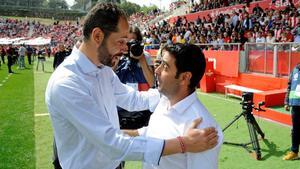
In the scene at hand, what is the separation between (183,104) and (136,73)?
2251 millimetres

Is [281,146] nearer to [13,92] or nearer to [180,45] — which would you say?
[180,45]

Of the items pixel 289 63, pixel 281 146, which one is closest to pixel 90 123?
pixel 281 146

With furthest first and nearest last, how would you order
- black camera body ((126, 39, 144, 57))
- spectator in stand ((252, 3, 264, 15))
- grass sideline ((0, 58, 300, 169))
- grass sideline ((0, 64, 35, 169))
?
spectator in stand ((252, 3, 264, 15))
grass sideline ((0, 64, 35, 169))
grass sideline ((0, 58, 300, 169))
black camera body ((126, 39, 144, 57))

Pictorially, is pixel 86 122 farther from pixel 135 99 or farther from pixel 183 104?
pixel 135 99

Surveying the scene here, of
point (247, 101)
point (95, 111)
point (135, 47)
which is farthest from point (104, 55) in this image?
point (247, 101)

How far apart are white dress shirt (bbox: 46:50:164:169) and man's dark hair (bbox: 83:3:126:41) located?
0.64ft

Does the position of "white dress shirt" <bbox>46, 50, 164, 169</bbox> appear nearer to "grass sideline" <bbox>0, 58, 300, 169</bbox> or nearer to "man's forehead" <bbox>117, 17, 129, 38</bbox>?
"man's forehead" <bbox>117, 17, 129, 38</bbox>

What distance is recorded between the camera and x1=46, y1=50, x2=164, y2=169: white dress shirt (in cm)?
198

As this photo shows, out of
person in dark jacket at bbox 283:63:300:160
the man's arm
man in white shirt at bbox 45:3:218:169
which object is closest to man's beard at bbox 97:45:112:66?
man in white shirt at bbox 45:3:218:169

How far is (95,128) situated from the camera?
6.54 ft

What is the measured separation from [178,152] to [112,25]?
0.89 meters

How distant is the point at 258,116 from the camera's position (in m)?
9.27

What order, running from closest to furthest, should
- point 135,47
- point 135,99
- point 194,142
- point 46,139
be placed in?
point 194,142 → point 135,99 → point 135,47 → point 46,139

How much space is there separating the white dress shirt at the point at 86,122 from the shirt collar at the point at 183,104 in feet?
1.18
